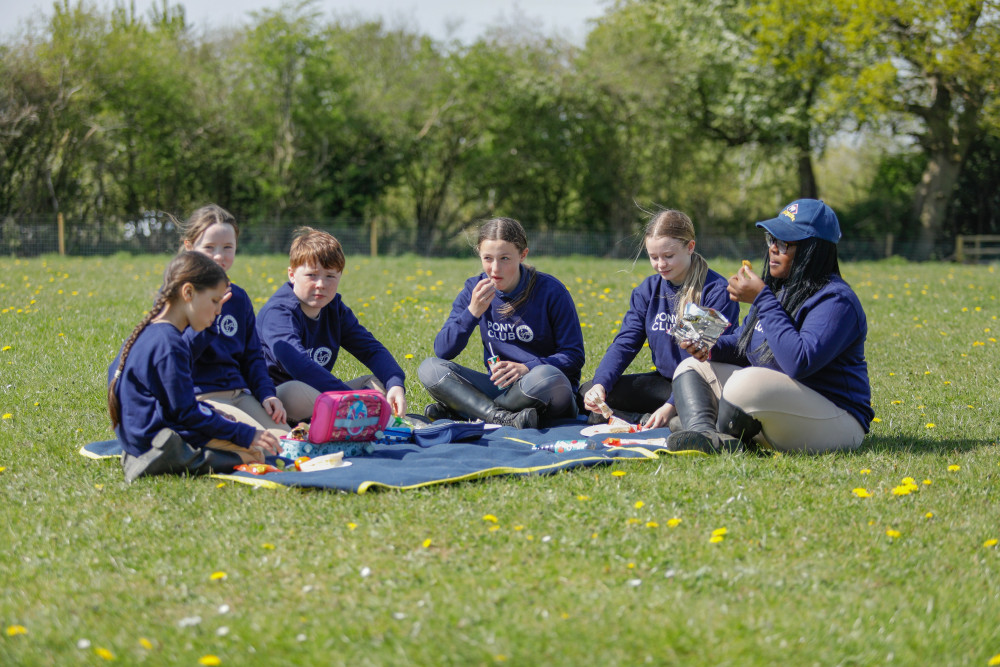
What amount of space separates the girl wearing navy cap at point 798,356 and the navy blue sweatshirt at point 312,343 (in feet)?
6.66

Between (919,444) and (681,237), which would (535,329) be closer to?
(681,237)

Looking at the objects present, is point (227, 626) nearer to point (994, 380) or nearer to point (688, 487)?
point (688, 487)

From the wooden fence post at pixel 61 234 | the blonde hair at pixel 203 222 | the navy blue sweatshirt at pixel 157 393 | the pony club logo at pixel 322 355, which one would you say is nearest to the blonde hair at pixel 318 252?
the blonde hair at pixel 203 222

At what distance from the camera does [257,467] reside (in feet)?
14.2

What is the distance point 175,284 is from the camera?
4191 mm

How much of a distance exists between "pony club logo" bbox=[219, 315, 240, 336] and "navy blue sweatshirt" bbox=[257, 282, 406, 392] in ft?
1.51

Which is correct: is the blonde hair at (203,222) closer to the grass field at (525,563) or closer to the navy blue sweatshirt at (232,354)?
the navy blue sweatshirt at (232,354)

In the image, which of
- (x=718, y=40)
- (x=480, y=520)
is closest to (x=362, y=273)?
(x=480, y=520)

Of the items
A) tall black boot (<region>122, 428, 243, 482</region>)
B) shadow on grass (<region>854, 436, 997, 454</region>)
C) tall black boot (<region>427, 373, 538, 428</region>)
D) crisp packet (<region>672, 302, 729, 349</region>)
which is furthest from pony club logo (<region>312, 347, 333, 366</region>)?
shadow on grass (<region>854, 436, 997, 454</region>)

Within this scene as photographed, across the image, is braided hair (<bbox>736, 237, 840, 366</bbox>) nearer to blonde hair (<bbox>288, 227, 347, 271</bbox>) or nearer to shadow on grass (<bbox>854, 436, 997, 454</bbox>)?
shadow on grass (<bbox>854, 436, 997, 454</bbox>)

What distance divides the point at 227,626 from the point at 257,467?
5.32 feet

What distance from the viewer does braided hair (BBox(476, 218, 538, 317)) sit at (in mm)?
5730

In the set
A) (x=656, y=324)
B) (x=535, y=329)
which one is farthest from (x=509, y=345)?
(x=656, y=324)

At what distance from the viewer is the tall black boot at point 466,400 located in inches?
226
